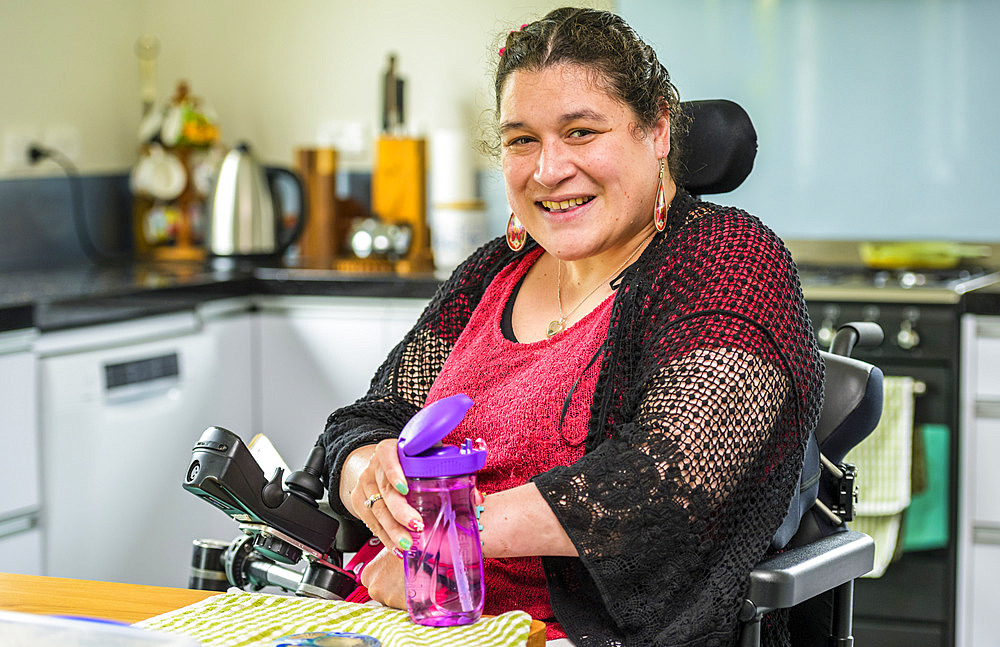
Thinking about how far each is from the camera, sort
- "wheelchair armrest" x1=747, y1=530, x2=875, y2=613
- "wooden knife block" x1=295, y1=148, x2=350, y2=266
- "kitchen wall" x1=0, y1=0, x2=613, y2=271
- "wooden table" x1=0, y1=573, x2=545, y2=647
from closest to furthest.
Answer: "wooden table" x1=0, y1=573, x2=545, y2=647 → "wheelchair armrest" x1=747, y1=530, x2=875, y2=613 → "kitchen wall" x1=0, y1=0, x2=613, y2=271 → "wooden knife block" x1=295, y1=148, x2=350, y2=266

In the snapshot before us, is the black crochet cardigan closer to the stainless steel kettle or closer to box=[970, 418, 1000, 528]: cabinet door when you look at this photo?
box=[970, 418, 1000, 528]: cabinet door

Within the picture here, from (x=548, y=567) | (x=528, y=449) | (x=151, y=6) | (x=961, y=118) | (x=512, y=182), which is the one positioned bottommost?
(x=548, y=567)

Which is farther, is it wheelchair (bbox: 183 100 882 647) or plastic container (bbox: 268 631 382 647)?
wheelchair (bbox: 183 100 882 647)

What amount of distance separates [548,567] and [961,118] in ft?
7.35

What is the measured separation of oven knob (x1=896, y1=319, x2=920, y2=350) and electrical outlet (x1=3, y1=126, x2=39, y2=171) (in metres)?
2.30

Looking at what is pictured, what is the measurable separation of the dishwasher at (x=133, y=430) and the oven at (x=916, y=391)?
4.72 ft

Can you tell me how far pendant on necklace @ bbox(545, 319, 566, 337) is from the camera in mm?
1526

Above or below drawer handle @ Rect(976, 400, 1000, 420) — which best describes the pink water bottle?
above

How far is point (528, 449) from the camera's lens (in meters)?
1.40

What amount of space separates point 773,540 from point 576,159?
505 mm

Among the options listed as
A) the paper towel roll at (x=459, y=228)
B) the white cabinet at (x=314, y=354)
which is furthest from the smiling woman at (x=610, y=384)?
the paper towel roll at (x=459, y=228)

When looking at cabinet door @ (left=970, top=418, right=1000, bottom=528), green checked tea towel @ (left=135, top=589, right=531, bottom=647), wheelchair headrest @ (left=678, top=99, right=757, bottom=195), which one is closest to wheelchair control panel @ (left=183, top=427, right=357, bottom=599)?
green checked tea towel @ (left=135, top=589, right=531, bottom=647)

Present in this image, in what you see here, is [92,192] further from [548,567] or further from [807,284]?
[548,567]

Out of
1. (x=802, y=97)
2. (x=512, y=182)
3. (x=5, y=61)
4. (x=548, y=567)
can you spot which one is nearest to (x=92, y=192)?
(x=5, y=61)
